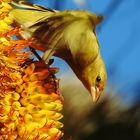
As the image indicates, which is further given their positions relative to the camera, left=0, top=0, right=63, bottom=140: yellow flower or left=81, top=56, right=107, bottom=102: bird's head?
left=81, top=56, right=107, bottom=102: bird's head

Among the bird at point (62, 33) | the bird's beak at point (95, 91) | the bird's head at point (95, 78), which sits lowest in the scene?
the bird's beak at point (95, 91)

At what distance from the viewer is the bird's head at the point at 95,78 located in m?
1.39

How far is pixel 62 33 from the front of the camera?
51.3 inches

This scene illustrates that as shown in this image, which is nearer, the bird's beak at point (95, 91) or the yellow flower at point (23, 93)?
the yellow flower at point (23, 93)

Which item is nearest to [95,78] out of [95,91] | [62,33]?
[95,91]

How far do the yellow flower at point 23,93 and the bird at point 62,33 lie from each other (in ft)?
0.13

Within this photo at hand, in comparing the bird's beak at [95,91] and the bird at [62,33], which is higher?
the bird at [62,33]

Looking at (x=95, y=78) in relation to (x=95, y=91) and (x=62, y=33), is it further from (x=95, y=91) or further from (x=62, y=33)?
(x=62, y=33)

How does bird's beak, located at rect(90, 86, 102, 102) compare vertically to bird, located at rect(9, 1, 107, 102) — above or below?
below

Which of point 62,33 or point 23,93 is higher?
point 62,33

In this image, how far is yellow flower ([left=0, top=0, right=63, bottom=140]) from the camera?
4.05 feet

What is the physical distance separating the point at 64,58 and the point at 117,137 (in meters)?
1.94

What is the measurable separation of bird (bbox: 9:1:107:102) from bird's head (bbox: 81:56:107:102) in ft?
0.04

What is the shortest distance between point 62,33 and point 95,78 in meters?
0.16
